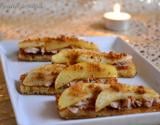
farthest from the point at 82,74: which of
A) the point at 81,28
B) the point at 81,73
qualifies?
the point at 81,28

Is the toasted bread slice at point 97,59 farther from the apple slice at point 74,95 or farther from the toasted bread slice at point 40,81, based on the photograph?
the apple slice at point 74,95

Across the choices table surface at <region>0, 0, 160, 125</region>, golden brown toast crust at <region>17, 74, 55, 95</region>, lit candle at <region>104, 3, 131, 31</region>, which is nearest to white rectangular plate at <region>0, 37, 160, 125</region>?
golden brown toast crust at <region>17, 74, 55, 95</region>

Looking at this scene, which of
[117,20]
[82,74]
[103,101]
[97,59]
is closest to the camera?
[103,101]

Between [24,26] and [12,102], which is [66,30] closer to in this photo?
[24,26]

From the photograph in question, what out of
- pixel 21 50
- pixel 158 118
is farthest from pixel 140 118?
pixel 21 50

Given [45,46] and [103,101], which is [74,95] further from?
[45,46]

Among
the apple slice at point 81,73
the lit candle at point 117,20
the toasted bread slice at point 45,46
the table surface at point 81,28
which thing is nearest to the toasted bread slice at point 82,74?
the apple slice at point 81,73

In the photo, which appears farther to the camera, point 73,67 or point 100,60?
point 100,60
